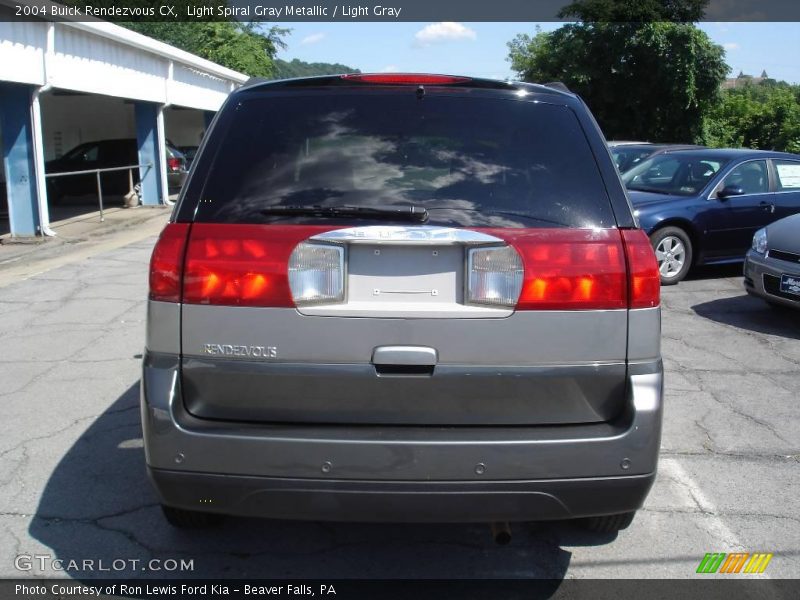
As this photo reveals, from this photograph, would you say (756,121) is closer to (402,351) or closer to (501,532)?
(501,532)

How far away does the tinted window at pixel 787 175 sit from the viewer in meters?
10.4

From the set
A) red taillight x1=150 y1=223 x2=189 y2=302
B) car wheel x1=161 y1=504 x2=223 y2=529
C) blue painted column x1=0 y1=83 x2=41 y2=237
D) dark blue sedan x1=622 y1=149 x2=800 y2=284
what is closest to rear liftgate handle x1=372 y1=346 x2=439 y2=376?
red taillight x1=150 y1=223 x2=189 y2=302

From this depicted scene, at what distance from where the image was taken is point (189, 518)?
3398 mm

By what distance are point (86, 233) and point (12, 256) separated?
279 cm

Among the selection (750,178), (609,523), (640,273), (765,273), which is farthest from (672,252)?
(640,273)

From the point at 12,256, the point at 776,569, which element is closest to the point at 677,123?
the point at 12,256

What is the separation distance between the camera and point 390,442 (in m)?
2.62

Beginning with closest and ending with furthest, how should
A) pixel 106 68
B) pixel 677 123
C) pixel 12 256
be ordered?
1. pixel 12 256
2. pixel 106 68
3. pixel 677 123

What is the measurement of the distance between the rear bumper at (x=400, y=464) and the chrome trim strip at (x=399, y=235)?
2.06 ft

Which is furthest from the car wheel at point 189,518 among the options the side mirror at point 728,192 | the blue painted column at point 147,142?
the blue painted column at point 147,142

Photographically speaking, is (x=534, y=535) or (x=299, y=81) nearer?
(x=299, y=81)

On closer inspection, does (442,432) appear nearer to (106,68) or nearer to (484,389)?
(484,389)

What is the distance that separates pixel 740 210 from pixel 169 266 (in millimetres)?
8797

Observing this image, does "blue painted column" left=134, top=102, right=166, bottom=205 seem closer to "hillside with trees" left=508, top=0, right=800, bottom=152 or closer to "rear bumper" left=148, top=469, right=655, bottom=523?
"rear bumper" left=148, top=469, right=655, bottom=523
